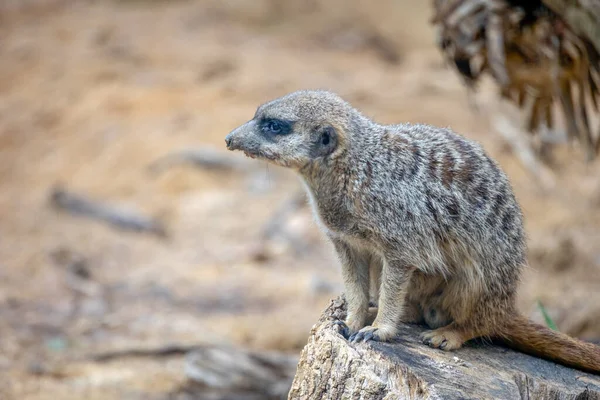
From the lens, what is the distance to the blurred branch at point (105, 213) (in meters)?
7.93

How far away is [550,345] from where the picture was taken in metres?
2.76

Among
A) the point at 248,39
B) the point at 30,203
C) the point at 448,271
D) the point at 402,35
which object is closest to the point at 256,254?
the point at 30,203

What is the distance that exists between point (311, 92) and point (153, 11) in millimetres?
10830

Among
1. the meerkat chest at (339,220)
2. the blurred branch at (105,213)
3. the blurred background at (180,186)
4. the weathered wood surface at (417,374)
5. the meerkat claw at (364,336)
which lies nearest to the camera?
the weathered wood surface at (417,374)

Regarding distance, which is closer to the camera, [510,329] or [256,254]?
[510,329]

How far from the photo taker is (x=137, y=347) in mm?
5230

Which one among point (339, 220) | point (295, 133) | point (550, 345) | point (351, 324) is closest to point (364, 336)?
point (351, 324)

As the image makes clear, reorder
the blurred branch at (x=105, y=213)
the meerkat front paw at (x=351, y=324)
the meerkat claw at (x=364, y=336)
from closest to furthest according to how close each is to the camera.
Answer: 1. the meerkat claw at (x=364, y=336)
2. the meerkat front paw at (x=351, y=324)
3. the blurred branch at (x=105, y=213)

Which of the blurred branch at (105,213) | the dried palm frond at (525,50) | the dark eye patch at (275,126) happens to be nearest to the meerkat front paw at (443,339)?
the dark eye patch at (275,126)

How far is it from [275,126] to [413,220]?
0.69 meters

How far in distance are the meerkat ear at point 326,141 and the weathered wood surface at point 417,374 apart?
68 cm

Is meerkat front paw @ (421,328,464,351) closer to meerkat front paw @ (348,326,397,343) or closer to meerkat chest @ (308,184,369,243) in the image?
meerkat front paw @ (348,326,397,343)

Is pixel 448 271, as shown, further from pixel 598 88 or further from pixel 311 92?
pixel 598 88

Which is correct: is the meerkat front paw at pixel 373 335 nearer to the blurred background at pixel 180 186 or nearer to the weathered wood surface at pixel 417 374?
the weathered wood surface at pixel 417 374
